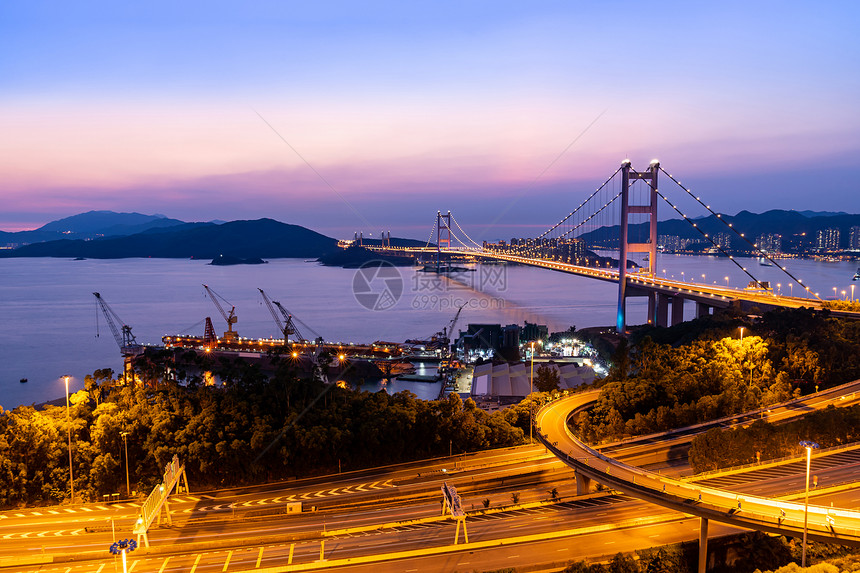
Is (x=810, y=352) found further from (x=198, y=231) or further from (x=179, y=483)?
(x=198, y=231)

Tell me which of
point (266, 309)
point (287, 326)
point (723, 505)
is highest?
point (723, 505)

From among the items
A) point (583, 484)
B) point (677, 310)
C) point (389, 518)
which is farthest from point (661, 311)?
point (389, 518)

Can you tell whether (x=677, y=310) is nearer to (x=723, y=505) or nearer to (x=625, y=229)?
(x=625, y=229)

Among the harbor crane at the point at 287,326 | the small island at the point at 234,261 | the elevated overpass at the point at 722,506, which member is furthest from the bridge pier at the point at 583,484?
the small island at the point at 234,261

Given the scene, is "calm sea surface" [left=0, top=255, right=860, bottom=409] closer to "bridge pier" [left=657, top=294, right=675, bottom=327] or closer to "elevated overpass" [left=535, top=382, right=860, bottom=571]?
"bridge pier" [left=657, top=294, right=675, bottom=327]

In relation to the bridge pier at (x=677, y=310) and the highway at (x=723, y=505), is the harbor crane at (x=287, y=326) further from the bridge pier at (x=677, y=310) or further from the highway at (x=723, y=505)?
the highway at (x=723, y=505)

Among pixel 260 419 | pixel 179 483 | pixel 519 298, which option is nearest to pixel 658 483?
pixel 260 419
